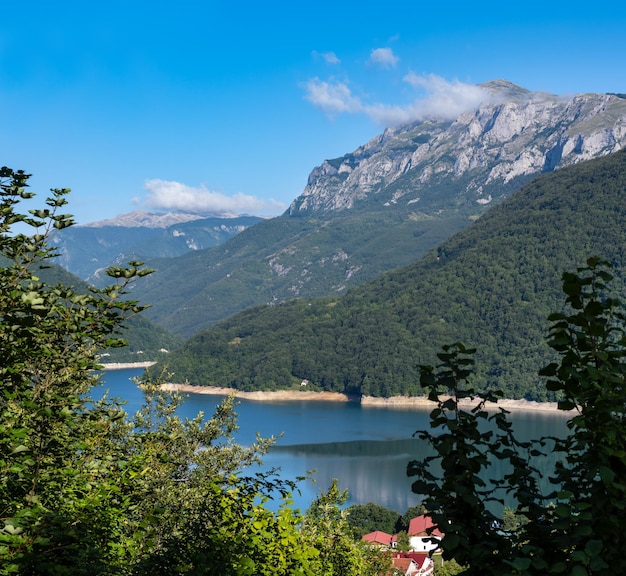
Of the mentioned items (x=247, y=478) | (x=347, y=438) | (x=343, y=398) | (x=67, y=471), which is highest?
(x=67, y=471)

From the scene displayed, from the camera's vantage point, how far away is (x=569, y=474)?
11.8ft

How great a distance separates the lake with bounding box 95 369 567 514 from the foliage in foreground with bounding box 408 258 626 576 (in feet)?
194

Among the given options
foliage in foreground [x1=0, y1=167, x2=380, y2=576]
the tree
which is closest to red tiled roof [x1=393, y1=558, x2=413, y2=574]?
the tree

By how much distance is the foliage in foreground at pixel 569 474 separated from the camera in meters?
3.05

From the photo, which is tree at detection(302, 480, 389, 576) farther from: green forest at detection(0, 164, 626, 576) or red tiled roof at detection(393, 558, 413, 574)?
red tiled roof at detection(393, 558, 413, 574)

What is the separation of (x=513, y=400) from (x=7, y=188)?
150 metres

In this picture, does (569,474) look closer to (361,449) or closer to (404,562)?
(404,562)

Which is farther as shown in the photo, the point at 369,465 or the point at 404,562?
the point at 369,465

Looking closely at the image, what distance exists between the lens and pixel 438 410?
3.73m

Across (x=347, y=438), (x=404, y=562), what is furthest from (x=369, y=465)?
(x=404, y=562)

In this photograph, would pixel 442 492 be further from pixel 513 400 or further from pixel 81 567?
pixel 513 400

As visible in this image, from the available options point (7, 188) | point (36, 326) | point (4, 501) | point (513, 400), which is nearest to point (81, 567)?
point (4, 501)

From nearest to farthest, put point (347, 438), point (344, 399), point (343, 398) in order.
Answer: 1. point (347, 438)
2. point (344, 399)
3. point (343, 398)

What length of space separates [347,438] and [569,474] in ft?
338
